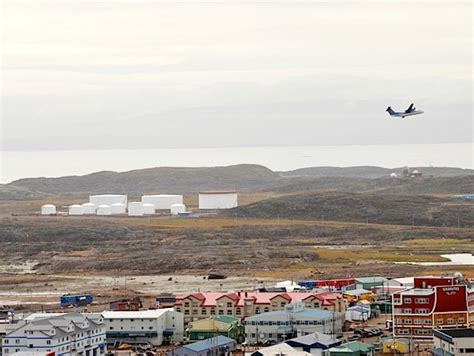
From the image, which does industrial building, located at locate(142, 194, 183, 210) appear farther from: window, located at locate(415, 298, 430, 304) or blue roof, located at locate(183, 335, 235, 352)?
blue roof, located at locate(183, 335, 235, 352)

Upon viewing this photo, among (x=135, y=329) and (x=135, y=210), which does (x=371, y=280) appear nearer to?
Result: (x=135, y=329)

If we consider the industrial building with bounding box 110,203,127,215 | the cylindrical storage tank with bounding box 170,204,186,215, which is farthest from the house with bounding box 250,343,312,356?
the industrial building with bounding box 110,203,127,215

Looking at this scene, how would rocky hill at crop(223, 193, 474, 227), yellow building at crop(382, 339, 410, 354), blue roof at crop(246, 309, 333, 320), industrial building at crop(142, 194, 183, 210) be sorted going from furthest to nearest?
industrial building at crop(142, 194, 183, 210) → rocky hill at crop(223, 193, 474, 227) → blue roof at crop(246, 309, 333, 320) → yellow building at crop(382, 339, 410, 354)

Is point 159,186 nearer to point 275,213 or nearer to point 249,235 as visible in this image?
point 275,213

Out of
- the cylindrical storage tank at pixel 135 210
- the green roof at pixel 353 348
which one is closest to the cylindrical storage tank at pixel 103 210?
the cylindrical storage tank at pixel 135 210

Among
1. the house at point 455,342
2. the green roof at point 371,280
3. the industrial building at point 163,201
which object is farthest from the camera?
the industrial building at point 163,201

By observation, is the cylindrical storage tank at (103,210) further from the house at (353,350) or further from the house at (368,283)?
the house at (353,350)
